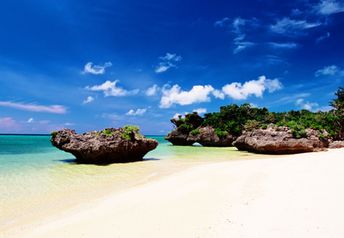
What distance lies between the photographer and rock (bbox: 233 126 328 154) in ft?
80.4

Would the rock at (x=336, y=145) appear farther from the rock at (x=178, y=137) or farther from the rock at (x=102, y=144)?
the rock at (x=178, y=137)

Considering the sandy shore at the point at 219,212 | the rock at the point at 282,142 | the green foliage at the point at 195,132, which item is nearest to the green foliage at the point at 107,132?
the sandy shore at the point at 219,212

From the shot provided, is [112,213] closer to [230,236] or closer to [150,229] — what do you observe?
[150,229]

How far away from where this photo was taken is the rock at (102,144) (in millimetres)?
18500

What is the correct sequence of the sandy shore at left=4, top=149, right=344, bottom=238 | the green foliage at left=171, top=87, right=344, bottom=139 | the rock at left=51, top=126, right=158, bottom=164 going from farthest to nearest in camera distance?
1. the green foliage at left=171, top=87, right=344, bottom=139
2. the rock at left=51, top=126, right=158, bottom=164
3. the sandy shore at left=4, top=149, right=344, bottom=238

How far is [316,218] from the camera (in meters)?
5.36

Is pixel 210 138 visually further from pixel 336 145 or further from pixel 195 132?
pixel 336 145

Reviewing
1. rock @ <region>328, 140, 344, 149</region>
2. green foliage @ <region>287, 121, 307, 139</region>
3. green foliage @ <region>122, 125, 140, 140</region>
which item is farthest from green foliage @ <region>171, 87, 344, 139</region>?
green foliage @ <region>122, 125, 140, 140</region>

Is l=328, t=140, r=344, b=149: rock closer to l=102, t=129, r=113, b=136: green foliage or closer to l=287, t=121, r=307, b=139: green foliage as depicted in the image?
l=287, t=121, r=307, b=139: green foliage

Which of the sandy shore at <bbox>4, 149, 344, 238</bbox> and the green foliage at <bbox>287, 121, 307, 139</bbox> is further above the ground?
the green foliage at <bbox>287, 121, 307, 139</bbox>

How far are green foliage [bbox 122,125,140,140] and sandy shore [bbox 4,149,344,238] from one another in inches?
417

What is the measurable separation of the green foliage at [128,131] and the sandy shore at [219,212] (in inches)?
417

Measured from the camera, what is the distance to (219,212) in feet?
20.4

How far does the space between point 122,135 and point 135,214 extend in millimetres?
13200
